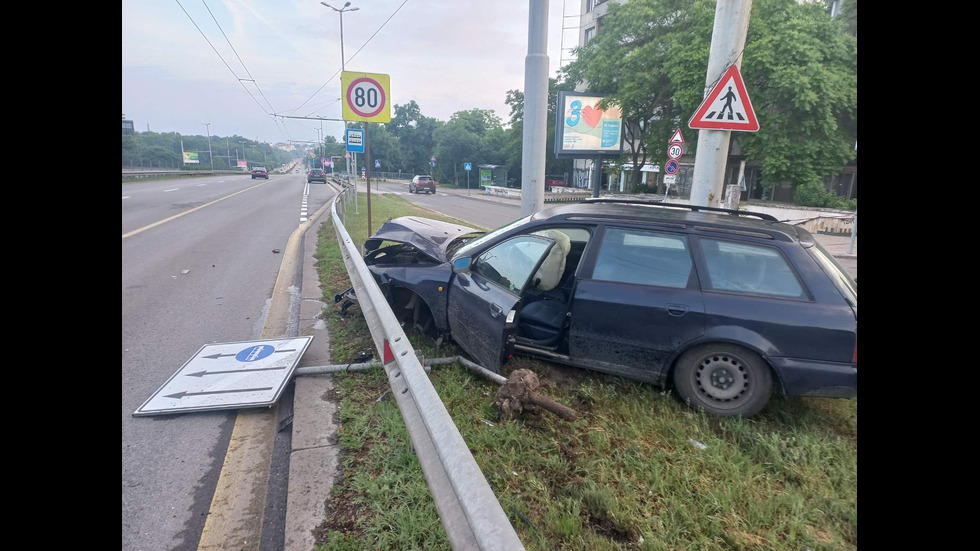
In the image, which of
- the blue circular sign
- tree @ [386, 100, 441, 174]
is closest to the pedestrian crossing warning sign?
the blue circular sign

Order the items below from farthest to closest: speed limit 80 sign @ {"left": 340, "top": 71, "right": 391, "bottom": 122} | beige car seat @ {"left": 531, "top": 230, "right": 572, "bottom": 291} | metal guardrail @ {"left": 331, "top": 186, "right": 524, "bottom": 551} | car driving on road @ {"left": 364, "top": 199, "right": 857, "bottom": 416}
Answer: speed limit 80 sign @ {"left": 340, "top": 71, "right": 391, "bottom": 122} → beige car seat @ {"left": 531, "top": 230, "right": 572, "bottom": 291} → car driving on road @ {"left": 364, "top": 199, "right": 857, "bottom": 416} → metal guardrail @ {"left": 331, "top": 186, "right": 524, "bottom": 551}

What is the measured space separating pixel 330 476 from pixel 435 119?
267ft

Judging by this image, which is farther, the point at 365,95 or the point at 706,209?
the point at 365,95

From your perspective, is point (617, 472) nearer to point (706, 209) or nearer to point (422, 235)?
point (706, 209)

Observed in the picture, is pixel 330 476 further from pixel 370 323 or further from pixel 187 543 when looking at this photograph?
pixel 370 323

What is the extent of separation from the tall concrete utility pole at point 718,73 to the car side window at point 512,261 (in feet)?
7.48

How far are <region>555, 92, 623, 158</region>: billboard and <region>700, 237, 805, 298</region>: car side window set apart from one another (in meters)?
12.3

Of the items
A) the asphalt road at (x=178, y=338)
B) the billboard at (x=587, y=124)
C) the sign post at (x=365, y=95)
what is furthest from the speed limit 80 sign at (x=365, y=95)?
the billboard at (x=587, y=124)

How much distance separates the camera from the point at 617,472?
A: 283cm

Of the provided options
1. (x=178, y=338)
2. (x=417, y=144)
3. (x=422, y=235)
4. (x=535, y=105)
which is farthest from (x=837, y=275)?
(x=417, y=144)

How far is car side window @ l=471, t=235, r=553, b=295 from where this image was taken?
407 cm

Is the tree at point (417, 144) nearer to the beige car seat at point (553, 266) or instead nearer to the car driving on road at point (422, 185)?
the car driving on road at point (422, 185)

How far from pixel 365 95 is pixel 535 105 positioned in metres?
3.99

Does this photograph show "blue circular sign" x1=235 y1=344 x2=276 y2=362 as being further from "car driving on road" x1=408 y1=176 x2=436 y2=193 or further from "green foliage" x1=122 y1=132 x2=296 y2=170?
"green foliage" x1=122 y1=132 x2=296 y2=170
